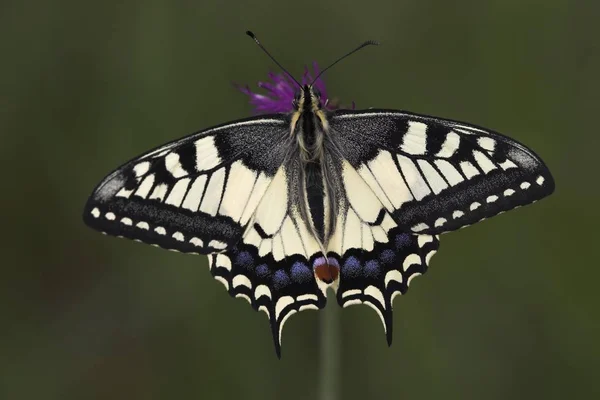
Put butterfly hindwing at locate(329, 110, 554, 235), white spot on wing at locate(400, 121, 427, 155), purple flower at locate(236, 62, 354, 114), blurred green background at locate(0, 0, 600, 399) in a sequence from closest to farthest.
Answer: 1. butterfly hindwing at locate(329, 110, 554, 235)
2. white spot on wing at locate(400, 121, 427, 155)
3. purple flower at locate(236, 62, 354, 114)
4. blurred green background at locate(0, 0, 600, 399)

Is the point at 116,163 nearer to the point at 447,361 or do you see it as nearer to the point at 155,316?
the point at 155,316

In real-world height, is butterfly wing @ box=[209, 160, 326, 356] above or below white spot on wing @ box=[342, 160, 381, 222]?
below

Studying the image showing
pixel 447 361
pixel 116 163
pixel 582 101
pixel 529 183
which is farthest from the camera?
pixel 116 163

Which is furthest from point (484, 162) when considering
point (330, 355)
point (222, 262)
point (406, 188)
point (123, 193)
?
point (123, 193)

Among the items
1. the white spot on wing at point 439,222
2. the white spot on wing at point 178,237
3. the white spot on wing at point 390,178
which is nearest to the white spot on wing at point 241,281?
the white spot on wing at point 178,237

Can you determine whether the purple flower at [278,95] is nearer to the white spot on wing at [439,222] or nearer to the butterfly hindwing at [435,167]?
the butterfly hindwing at [435,167]

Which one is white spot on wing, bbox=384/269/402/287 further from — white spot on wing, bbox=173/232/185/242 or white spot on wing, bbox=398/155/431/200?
white spot on wing, bbox=173/232/185/242

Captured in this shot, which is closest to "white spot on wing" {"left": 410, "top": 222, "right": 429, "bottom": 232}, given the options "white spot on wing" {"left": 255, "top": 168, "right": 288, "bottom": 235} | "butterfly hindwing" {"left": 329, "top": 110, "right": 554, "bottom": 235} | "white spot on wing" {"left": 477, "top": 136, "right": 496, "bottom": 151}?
"butterfly hindwing" {"left": 329, "top": 110, "right": 554, "bottom": 235}

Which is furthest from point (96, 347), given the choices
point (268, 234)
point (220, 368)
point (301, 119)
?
point (301, 119)
